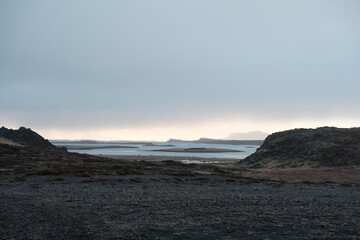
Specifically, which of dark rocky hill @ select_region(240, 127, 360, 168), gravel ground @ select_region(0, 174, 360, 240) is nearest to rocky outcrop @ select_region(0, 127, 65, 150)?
dark rocky hill @ select_region(240, 127, 360, 168)

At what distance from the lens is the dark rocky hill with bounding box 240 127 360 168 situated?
69688 millimetres

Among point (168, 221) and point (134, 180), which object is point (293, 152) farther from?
point (168, 221)

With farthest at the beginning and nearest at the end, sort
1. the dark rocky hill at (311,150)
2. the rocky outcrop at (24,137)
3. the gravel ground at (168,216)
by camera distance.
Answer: the rocky outcrop at (24,137)
the dark rocky hill at (311,150)
the gravel ground at (168,216)

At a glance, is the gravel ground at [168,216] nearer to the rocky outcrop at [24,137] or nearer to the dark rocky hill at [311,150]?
the dark rocky hill at [311,150]

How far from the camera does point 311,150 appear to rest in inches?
3031

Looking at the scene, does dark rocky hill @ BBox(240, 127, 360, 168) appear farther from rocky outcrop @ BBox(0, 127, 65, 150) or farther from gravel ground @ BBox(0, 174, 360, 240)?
rocky outcrop @ BBox(0, 127, 65, 150)

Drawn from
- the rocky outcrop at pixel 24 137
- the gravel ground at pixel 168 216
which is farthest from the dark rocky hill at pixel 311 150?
the rocky outcrop at pixel 24 137

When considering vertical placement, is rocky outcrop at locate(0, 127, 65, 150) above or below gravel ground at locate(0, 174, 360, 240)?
above

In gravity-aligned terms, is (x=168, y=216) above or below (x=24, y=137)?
below

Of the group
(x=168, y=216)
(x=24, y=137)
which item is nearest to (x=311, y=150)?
(x=168, y=216)

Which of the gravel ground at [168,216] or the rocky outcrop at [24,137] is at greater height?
the rocky outcrop at [24,137]

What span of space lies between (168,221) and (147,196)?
1054 centimetres

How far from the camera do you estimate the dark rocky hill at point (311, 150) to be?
6969 centimetres

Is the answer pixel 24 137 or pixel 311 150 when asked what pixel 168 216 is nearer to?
pixel 311 150
